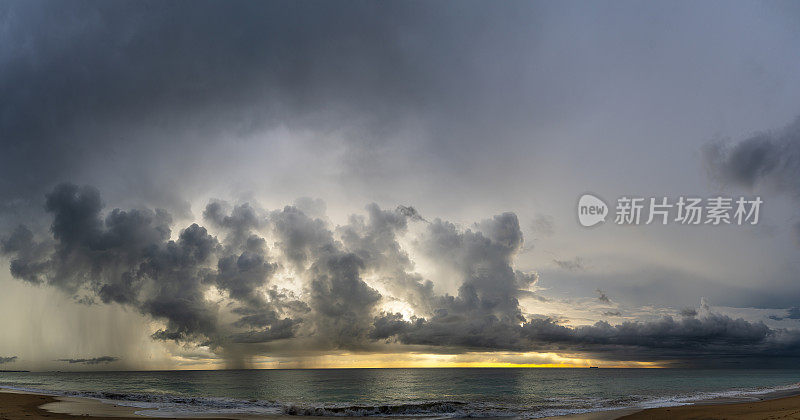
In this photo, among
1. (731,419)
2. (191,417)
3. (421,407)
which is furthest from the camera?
(421,407)

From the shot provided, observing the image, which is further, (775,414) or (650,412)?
(650,412)

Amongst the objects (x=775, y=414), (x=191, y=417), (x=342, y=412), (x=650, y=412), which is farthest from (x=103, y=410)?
(x=775, y=414)

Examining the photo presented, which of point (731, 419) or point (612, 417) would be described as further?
point (612, 417)

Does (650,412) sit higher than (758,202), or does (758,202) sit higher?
(758,202)

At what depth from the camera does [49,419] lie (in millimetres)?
31953

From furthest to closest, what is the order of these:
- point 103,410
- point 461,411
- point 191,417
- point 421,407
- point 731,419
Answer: point 421,407
point 461,411
point 103,410
point 191,417
point 731,419

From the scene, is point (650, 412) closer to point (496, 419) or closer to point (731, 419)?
point (731, 419)

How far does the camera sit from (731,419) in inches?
1195

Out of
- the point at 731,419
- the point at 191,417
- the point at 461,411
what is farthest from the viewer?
the point at 461,411

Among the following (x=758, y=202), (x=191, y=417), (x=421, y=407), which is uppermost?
(x=758, y=202)

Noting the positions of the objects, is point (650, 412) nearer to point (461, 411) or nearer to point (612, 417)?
point (612, 417)

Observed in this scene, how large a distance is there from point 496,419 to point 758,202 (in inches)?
1160

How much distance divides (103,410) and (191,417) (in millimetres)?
11328

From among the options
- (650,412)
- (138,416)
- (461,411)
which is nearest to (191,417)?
(138,416)
